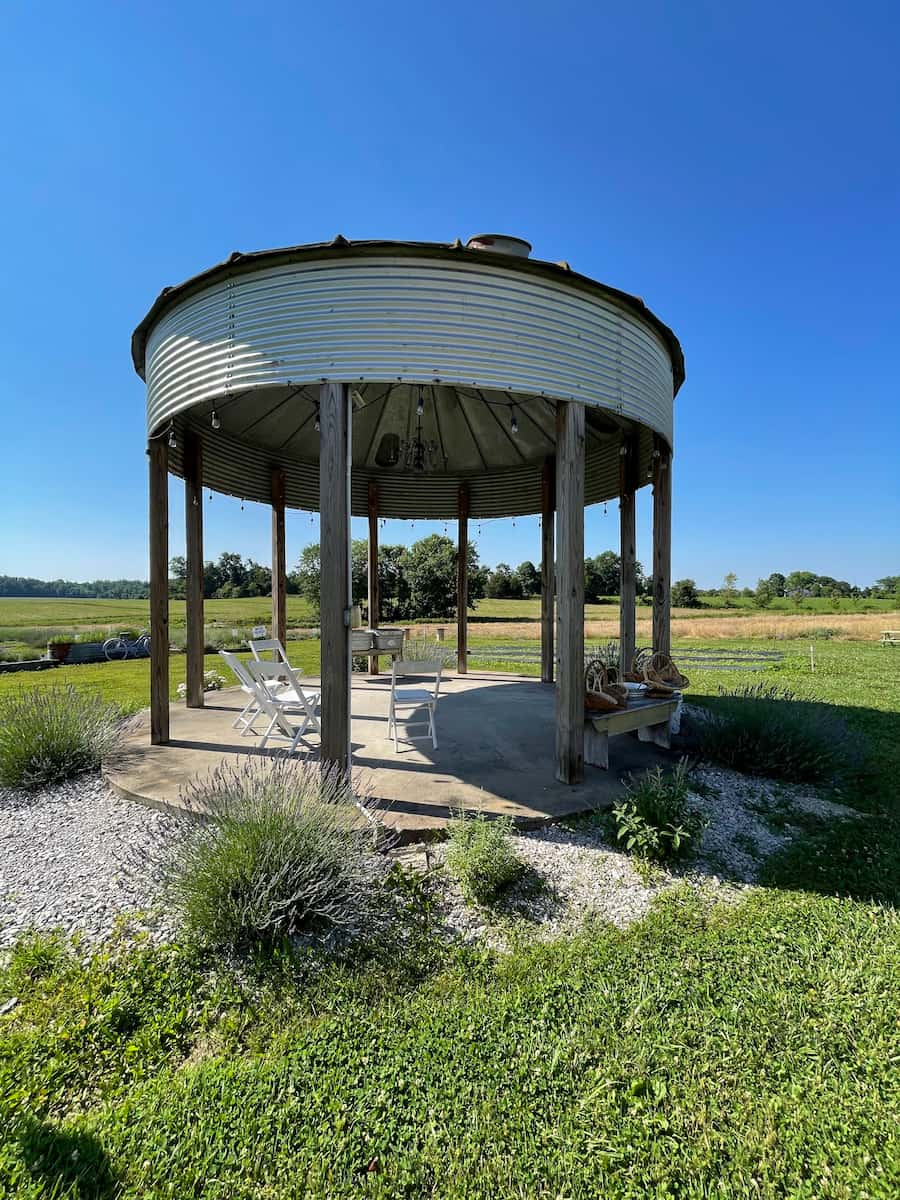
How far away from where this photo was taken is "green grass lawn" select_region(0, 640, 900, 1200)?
1.57 meters

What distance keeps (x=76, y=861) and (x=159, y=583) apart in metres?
2.67

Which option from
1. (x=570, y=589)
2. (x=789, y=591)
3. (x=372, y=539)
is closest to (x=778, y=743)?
(x=570, y=589)

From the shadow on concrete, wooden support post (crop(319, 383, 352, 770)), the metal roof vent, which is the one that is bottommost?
the shadow on concrete

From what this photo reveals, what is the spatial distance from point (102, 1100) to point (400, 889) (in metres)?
1.47

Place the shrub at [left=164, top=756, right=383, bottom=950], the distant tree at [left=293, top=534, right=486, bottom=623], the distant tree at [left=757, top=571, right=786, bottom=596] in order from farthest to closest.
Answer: the distant tree at [left=757, top=571, right=786, bottom=596] → the distant tree at [left=293, top=534, right=486, bottom=623] → the shrub at [left=164, top=756, right=383, bottom=950]

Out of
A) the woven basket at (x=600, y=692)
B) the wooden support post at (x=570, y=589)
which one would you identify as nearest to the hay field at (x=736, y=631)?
the woven basket at (x=600, y=692)

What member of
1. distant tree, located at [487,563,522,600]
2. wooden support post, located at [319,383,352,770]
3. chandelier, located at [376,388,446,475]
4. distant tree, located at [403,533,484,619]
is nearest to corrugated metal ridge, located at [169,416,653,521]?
chandelier, located at [376,388,446,475]

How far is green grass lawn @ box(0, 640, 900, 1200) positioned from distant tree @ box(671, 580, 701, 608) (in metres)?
68.3

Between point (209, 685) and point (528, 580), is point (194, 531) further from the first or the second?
point (528, 580)

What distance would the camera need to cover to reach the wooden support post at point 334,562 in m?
3.83

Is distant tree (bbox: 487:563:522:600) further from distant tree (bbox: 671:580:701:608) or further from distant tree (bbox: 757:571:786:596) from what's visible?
distant tree (bbox: 757:571:786:596)

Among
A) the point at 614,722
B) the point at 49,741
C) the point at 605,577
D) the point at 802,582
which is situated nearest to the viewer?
the point at 614,722

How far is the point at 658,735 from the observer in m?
5.64

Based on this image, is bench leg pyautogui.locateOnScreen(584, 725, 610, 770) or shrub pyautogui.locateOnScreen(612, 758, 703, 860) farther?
bench leg pyautogui.locateOnScreen(584, 725, 610, 770)
